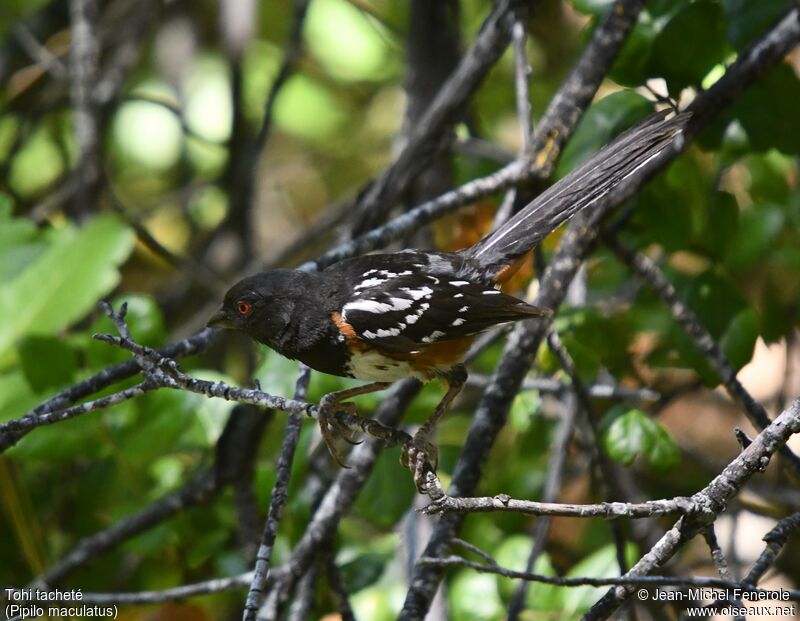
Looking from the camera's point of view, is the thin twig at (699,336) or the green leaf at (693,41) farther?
the green leaf at (693,41)

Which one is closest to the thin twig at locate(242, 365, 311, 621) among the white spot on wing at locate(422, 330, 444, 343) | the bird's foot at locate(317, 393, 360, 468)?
the bird's foot at locate(317, 393, 360, 468)

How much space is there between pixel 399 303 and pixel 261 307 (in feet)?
1.47

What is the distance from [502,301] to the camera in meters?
2.83

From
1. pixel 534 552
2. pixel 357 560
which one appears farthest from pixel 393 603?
pixel 534 552

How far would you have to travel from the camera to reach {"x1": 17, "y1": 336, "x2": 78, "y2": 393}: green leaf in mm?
3326

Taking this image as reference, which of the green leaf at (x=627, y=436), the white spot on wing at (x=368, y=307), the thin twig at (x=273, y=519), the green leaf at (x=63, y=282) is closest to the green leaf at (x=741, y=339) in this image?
the green leaf at (x=627, y=436)

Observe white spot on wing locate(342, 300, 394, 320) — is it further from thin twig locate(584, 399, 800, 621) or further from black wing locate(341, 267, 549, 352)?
thin twig locate(584, 399, 800, 621)

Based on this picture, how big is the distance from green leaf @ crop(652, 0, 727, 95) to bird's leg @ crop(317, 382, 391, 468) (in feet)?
4.79

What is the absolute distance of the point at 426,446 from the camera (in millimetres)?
2805

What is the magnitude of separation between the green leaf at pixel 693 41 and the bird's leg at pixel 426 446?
1.26 m

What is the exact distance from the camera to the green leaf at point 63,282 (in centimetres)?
351

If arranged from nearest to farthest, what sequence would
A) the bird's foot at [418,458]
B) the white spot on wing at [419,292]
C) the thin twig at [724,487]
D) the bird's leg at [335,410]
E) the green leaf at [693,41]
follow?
the thin twig at [724,487] → the bird's foot at [418,458] → the bird's leg at [335,410] → the white spot on wing at [419,292] → the green leaf at [693,41]

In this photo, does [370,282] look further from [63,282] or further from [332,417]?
[63,282]

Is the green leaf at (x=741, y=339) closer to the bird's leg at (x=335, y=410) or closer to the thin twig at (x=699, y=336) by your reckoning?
the thin twig at (x=699, y=336)
